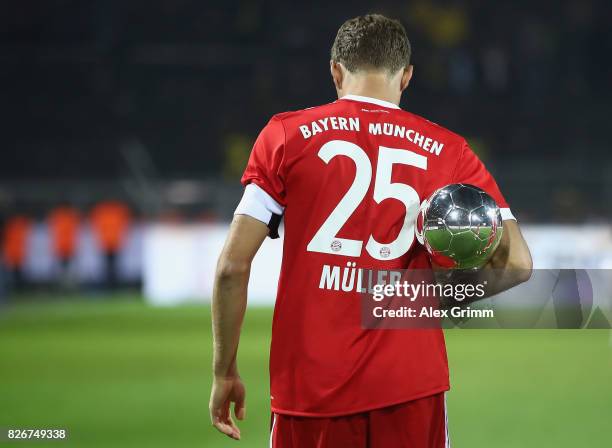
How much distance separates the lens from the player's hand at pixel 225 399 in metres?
2.92

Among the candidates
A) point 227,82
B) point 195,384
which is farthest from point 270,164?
point 227,82

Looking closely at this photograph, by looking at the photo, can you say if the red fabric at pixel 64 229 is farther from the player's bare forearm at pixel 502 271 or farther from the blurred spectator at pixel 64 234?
the player's bare forearm at pixel 502 271

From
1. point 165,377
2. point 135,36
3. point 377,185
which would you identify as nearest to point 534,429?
point 165,377

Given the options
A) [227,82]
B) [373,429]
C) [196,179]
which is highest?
[227,82]

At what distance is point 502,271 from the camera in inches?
110

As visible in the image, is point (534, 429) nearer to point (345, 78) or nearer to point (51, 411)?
point (51, 411)

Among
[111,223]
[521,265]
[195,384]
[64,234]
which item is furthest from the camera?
[64,234]

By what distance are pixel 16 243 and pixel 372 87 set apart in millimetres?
19572

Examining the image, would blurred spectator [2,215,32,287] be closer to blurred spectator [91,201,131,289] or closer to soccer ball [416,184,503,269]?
blurred spectator [91,201,131,289]

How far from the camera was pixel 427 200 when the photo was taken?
9.05 ft

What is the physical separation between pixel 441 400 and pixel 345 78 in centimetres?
101

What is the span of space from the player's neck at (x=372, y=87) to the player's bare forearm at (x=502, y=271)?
0.55 meters

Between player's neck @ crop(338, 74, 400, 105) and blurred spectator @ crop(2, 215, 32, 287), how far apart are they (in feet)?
60.5

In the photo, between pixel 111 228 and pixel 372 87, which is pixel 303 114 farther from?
pixel 111 228
